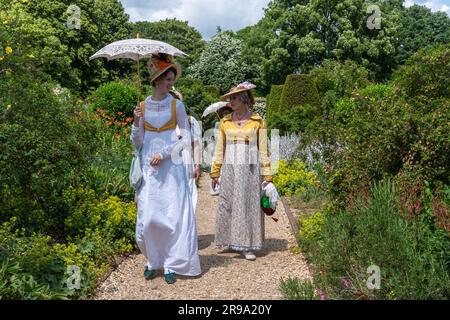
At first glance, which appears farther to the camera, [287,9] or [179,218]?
[287,9]

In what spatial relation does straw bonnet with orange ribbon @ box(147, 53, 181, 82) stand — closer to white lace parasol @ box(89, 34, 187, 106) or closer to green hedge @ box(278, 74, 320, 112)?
white lace parasol @ box(89, 34, 187, 106)

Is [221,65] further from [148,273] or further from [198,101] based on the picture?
[148,273]

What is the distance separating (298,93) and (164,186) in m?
12.3

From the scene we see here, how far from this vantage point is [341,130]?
6.61 m

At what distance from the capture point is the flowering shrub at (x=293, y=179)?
10048mm

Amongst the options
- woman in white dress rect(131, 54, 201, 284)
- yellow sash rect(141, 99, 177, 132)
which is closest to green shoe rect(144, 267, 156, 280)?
woman in white dress rect(131, 54, 201, 284)

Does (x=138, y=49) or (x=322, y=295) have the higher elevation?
(x=138, y=49)

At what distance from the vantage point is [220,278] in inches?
209

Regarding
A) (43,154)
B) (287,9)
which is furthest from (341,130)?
(287,9)

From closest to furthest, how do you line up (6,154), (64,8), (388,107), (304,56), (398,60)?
(6,154) → (388,107) → (64,8) → (304,56) → (398,60)

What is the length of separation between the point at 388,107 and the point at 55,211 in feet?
12.2

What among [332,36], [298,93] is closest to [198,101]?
[298,93]

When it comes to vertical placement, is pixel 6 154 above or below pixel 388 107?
below

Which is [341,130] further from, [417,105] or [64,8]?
[64,8]
